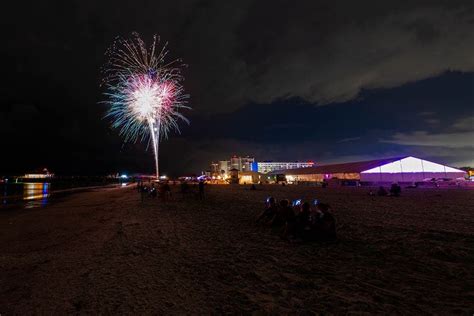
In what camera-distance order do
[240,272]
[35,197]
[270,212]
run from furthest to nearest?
[35,197] < [270,212] < [240,272]

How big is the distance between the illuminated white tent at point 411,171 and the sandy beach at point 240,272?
128 ft

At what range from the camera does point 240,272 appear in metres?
6.09

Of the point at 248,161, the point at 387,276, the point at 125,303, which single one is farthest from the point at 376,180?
the point at 248,161

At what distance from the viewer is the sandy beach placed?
4.52 meters

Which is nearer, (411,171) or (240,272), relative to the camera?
(240,272)

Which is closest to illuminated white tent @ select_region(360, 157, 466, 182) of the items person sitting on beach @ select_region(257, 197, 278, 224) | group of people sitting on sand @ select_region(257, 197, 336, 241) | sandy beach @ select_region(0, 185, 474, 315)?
sandy beach @ select_region(0, 185, 474, 315)

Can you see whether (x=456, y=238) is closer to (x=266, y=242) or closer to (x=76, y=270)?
(x=266, y=242)

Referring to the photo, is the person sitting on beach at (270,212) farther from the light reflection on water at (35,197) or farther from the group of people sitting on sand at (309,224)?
the light reflection on water at (35,197)

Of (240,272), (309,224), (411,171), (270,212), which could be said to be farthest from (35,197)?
(411,171)

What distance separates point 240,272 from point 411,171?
49391 mm

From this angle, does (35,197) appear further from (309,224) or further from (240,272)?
(240,272)

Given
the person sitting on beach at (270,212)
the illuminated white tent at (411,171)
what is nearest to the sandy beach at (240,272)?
the person sitting on beach at (270,212)

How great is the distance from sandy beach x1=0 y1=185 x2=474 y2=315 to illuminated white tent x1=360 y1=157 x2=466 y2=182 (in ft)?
128

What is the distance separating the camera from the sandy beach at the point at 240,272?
4516 millimetres
